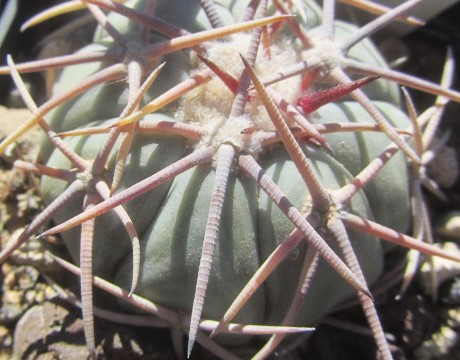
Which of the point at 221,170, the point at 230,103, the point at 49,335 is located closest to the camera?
the point at 221,170

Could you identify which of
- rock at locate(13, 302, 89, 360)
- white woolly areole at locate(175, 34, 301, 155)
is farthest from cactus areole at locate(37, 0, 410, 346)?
rock at locate(13, 302, 89, 360)

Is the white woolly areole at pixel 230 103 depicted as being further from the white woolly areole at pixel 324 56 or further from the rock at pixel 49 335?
the rock at pixel 49 335

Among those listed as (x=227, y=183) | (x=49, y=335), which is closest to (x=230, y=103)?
(x=227, y=183)

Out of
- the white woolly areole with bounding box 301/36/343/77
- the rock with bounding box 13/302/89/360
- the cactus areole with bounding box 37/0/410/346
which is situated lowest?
the rock with bounding box 13/302/89/360

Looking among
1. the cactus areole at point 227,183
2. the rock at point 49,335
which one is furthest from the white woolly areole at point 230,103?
the rock at point 49,335

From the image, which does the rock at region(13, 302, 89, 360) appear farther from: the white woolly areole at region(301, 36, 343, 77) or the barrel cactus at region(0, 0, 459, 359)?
the white woolly areole at region(301, 36, 343, 77)

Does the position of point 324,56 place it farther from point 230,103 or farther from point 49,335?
point 49,335

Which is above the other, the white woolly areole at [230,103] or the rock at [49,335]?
the white woolly areole at [230,103]

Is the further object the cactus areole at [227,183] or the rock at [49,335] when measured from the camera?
the rock at [49,335]
